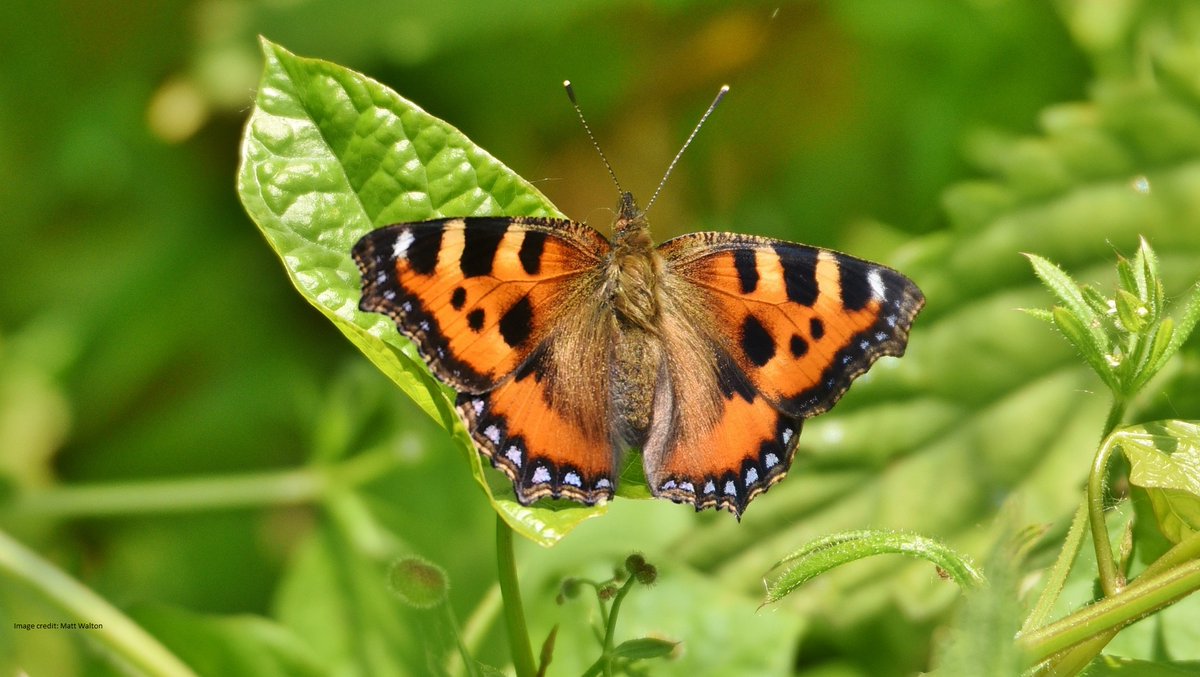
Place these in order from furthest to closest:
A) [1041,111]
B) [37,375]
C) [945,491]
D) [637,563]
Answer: [37,375] → [1041,111] → [945,491] → [637,563]

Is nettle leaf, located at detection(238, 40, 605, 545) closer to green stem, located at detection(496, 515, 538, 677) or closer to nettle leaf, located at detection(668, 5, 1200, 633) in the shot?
green stem, located at detection(496, 515, 538, 677)

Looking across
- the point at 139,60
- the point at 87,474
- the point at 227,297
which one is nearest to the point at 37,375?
the point at 87,474

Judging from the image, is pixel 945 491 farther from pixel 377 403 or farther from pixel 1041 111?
pixel 377 403

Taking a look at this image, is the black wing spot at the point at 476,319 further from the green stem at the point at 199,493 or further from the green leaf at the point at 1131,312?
the green stem at the point at 199,493

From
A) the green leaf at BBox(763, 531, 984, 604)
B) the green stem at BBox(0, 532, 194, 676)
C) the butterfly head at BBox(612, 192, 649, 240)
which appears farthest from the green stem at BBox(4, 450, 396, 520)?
the green leaf at BBox(763, 531, 984, 604)

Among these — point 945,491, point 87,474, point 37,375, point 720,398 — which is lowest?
point 87,474
